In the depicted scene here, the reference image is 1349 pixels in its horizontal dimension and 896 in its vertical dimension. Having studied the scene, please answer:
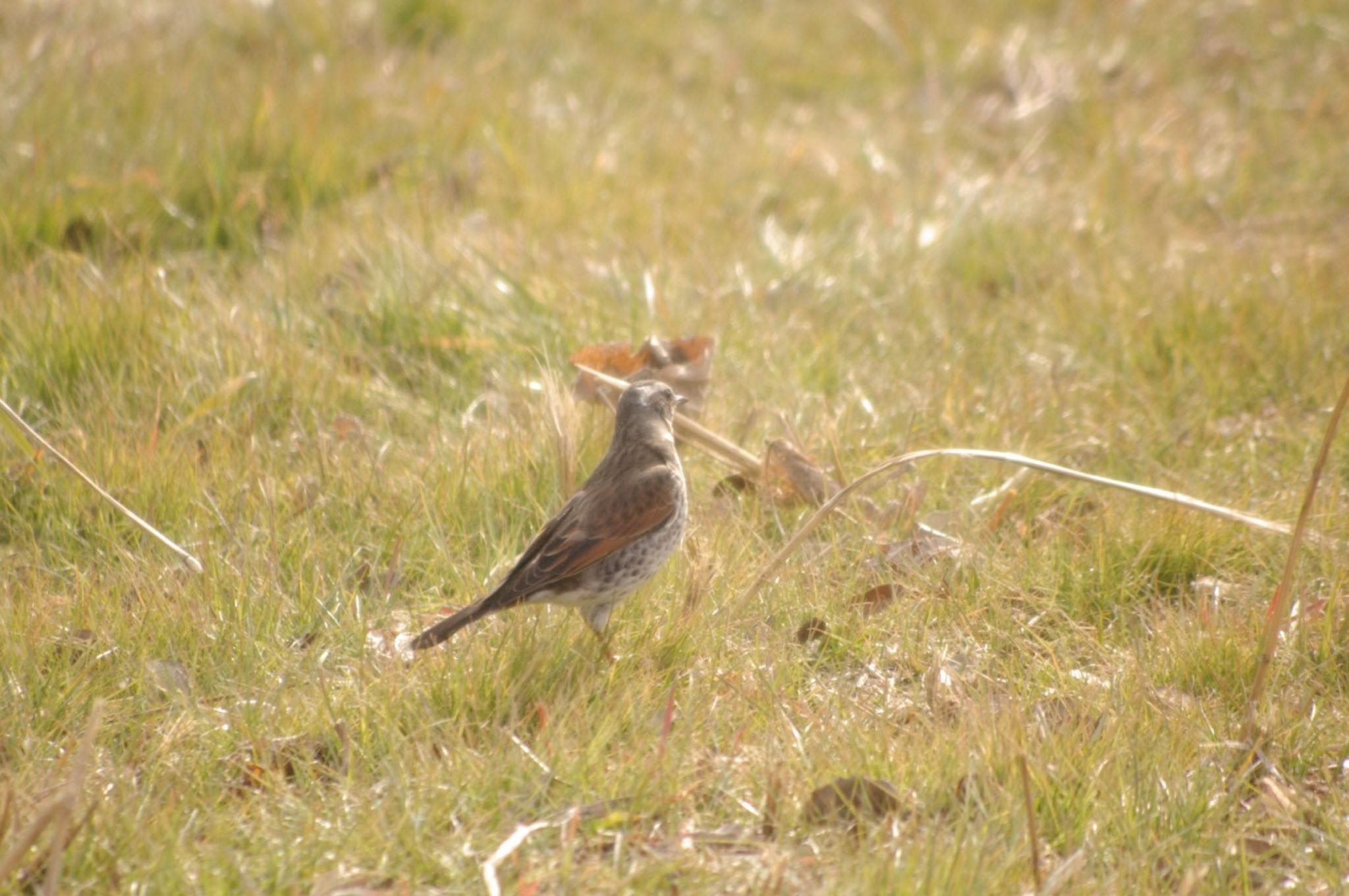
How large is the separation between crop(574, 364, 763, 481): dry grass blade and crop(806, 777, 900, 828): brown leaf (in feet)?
5.45

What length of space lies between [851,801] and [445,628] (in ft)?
3.99

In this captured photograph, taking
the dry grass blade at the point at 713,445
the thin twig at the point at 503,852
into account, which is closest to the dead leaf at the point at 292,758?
the thin twig at the point at 503,852

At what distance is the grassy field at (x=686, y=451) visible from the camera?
334 cm

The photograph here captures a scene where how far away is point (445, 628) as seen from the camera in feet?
12.3

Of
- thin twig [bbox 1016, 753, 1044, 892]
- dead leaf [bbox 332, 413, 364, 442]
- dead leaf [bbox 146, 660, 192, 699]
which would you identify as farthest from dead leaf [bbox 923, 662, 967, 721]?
dead leaf [bbox 332, 413, 364, 442]

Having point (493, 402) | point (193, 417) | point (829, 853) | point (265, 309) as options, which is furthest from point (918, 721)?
point (265, 309)

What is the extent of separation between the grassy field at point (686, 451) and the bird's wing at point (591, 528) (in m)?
0.17

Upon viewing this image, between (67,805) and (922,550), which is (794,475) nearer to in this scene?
(922,550)

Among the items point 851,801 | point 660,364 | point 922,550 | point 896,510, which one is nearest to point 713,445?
point 660,364

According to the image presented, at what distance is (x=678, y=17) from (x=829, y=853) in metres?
8.20

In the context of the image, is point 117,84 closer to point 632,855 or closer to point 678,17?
point 678,17

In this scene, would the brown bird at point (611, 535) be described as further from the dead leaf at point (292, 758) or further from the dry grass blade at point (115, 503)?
the dry grass blade at point (115, 503)

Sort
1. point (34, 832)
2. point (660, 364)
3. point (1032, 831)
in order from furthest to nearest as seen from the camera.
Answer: point (660, 364), point (1032, 831), point (34, 832)

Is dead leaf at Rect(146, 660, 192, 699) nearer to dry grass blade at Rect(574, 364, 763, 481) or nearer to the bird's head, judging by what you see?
the bird's head
